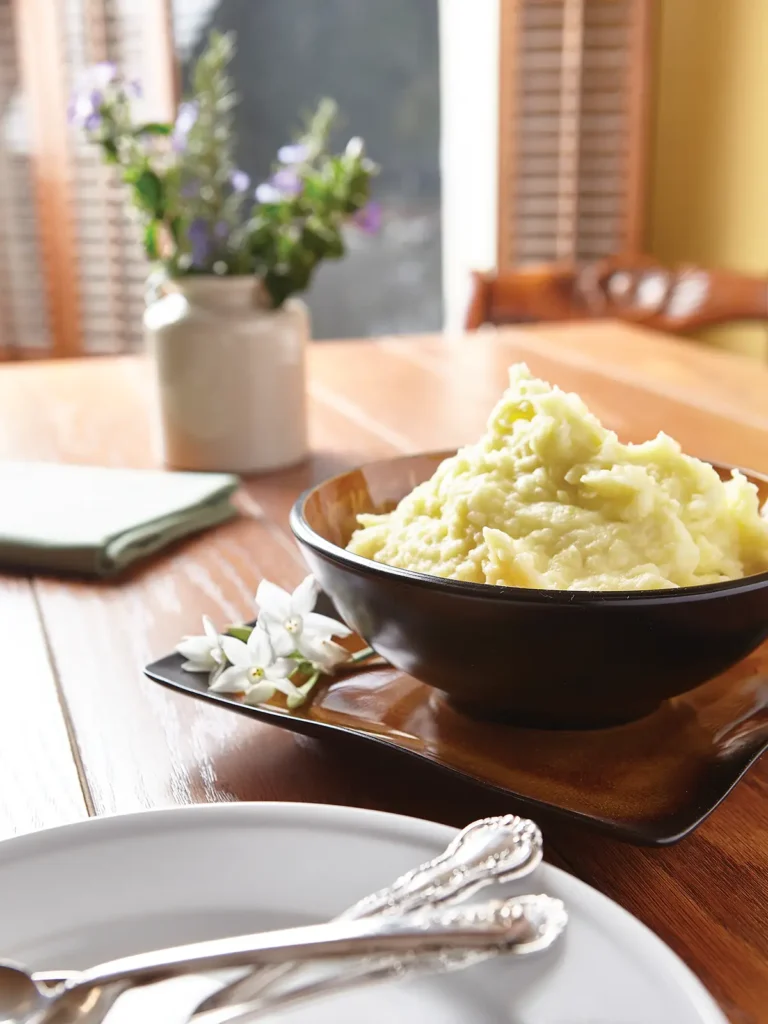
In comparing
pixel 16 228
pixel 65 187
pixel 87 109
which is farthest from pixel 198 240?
pixel 16 228

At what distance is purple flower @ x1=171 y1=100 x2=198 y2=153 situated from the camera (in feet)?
3.51

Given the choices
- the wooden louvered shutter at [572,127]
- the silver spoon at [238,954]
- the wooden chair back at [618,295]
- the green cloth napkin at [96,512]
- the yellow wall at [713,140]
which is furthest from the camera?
the wooden louvered shutter at [572,127]

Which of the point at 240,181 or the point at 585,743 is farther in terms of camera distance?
the point at 240,181

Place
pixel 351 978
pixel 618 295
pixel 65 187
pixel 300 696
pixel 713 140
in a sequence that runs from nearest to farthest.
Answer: pixel 351 978
pixel 300 696
pixel 618 295
pixel 713 140
pixel 65 187

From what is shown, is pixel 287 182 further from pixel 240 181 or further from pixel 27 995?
pixel 27 995

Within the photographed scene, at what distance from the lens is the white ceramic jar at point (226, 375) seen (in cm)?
114

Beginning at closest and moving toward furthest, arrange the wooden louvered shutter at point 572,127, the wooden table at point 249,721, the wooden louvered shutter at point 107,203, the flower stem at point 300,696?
the wooden table at point 249,721
the flower stem at point 300,696
the wooden louvered shutter at point 572,127
the wooden louvered shutter at point 107,203

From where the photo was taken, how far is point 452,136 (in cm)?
380

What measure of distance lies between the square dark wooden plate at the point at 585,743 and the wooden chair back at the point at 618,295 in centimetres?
162

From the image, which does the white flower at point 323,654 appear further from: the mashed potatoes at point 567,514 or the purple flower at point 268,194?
the purple flower at point 268,194

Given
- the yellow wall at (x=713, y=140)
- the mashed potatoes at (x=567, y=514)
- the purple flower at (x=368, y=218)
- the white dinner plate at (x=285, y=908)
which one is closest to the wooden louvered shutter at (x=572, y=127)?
the yellow wall at (x=713, y=140)

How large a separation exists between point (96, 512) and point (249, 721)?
15.6 inches

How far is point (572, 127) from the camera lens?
343 centimetres

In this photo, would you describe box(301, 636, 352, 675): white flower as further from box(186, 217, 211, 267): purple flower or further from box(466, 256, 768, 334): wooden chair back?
box(466, 256, 768, 334): wooden chair back
